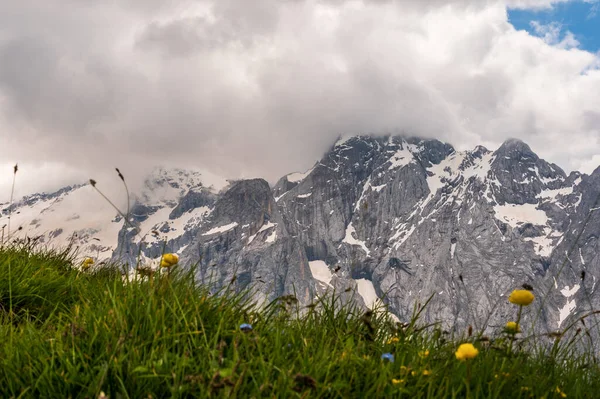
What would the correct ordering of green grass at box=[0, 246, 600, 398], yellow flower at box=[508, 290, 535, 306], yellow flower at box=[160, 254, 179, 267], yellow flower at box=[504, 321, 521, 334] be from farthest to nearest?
1. yellow flower at box=[160, 254, 179, 267]
2. yellow flower at box=[504, 321, 521, 334]
3. yellow flower at box=[508, 290, 535, 306]
4. green grass at box=[0, 246, 600, 398]

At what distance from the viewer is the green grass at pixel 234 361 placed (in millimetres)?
3146

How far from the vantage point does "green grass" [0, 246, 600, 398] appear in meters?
3.15

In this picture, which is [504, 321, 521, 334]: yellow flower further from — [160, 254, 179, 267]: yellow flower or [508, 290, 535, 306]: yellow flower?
[160, 254, 179, 267]: yellow flower

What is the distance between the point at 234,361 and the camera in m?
3.36

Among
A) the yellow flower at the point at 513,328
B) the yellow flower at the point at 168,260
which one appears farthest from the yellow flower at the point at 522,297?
the yellow flower at the point at 168,260

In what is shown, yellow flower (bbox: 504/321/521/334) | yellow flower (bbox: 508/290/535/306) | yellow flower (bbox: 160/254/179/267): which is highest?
yellow flower (bbox: 508/290/535/306)

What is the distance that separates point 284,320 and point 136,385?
161cm

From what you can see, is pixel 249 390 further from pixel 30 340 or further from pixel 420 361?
pixel 30 340

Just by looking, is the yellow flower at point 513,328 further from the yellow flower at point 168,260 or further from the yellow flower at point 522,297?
the yellow flower at point 168,260

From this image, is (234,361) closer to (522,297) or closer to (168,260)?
(168,260)

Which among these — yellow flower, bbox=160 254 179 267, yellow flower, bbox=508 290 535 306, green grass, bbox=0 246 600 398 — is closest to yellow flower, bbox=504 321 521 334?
green grass, bbox=0 246 600 398

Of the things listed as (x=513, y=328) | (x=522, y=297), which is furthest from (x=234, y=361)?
(x=513, y=328)

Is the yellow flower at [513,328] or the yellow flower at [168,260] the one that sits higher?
the yellow flower at [513,328]

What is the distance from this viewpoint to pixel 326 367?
11.1 ft
